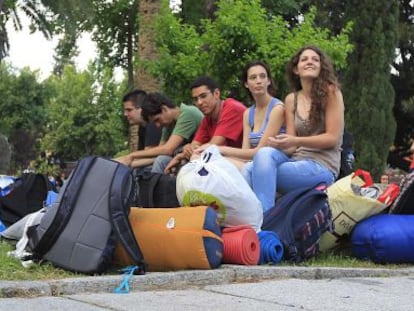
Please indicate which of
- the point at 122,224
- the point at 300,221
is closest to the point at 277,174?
the point at 300,221

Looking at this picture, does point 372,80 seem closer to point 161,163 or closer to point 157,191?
point 161,163

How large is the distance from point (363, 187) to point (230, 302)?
2449 mm

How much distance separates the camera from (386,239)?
541cm

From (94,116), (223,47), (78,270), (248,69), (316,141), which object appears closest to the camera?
(78,270)

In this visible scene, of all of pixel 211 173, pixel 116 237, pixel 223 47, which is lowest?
pixel 116 237

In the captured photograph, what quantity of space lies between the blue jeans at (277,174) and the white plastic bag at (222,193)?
369 mm

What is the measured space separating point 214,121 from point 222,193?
6.35 ft

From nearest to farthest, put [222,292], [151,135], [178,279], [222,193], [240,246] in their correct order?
[222,292] → [178,279] → [240,246] → [222,193] → [151,135]

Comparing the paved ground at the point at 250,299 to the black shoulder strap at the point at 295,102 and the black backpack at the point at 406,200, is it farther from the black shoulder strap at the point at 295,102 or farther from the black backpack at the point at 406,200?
the black shoulder strap at the point at 295,102

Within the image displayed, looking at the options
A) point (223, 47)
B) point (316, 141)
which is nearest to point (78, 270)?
point (316, 141)

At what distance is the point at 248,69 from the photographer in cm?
628

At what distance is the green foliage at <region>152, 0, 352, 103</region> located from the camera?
10.3m

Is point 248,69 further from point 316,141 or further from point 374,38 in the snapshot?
point 374,38

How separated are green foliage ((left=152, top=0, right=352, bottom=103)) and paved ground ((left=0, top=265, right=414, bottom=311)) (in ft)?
20.0
